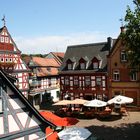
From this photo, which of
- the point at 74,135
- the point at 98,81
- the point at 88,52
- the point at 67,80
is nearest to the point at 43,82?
Result: the point at 67,80

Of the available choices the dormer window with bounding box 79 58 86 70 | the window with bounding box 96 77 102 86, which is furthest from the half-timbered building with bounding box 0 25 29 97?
the window with bounding box 96 77 102 86

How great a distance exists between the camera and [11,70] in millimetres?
41938

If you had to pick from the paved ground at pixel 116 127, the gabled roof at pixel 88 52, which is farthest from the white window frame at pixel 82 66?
the paved ground at pixel 116 127

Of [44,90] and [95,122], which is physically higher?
[44,90]

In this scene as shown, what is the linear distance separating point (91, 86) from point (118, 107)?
547cm

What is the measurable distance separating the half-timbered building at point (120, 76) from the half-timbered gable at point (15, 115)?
2615cm

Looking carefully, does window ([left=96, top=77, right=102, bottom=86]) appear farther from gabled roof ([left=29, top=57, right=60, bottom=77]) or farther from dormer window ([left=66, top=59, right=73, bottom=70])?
gabled roof ([left=29, top=57, right=60, bottom=77])

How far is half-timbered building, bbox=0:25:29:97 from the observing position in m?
40.2

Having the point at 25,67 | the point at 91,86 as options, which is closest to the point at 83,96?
the point at 91,86

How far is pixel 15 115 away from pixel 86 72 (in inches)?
1147

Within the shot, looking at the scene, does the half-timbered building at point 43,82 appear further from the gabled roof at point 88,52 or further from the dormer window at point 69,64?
the dormer window at point 69,64

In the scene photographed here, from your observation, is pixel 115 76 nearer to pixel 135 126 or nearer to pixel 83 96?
pixel 83 96

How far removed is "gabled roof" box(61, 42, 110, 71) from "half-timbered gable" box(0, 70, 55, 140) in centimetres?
2780

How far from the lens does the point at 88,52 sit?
43.5 m
